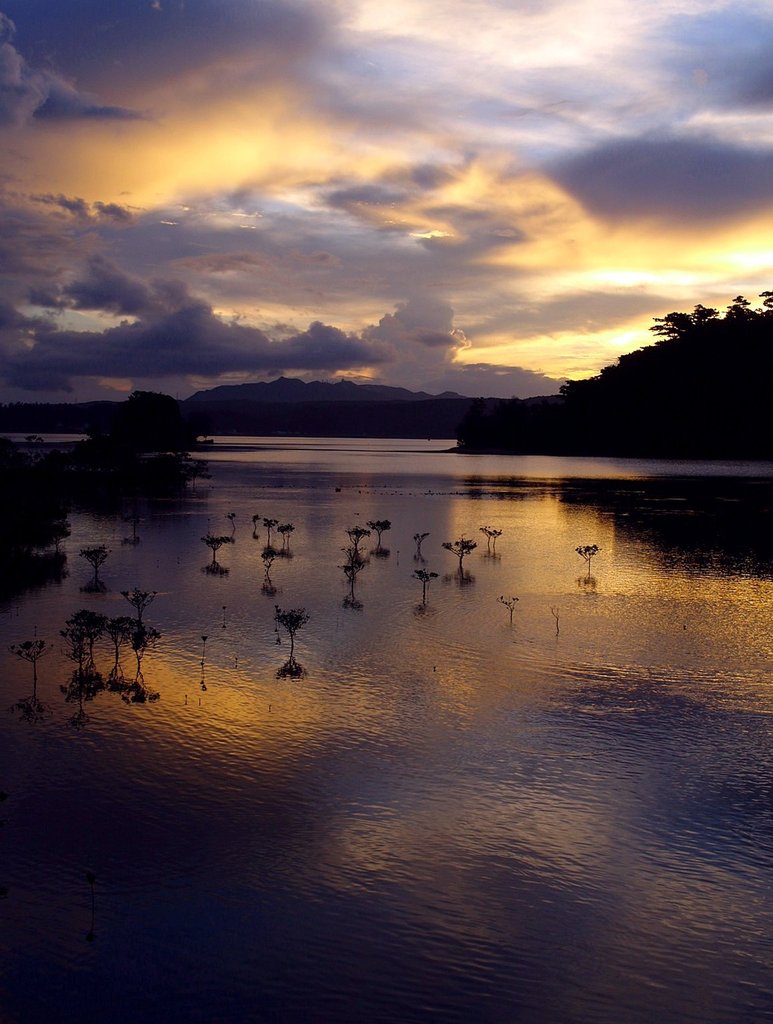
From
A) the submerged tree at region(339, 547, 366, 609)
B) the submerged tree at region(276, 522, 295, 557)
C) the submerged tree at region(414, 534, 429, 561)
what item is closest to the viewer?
the submerged tree at region(339, 547, 366, 609)

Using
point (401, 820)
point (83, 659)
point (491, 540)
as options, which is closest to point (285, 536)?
point (491, 540)

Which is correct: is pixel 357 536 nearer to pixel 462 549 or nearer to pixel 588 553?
pixel 462 549

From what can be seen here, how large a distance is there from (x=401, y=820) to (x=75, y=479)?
7914 centimetres

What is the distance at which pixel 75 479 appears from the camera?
8675 centimetres

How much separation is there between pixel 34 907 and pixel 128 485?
275 ft

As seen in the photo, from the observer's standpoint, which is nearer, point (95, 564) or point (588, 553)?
point (95, 564)

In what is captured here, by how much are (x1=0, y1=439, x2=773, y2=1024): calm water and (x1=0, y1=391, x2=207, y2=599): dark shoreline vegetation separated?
1051cm

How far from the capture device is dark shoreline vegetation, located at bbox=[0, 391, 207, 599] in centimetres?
3894

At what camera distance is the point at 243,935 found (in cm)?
1094

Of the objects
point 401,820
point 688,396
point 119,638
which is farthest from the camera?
point 688,396

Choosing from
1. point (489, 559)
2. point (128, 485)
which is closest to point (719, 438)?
point (128, 485)

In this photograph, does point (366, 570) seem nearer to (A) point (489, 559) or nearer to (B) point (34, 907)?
(A) point (489, 559)

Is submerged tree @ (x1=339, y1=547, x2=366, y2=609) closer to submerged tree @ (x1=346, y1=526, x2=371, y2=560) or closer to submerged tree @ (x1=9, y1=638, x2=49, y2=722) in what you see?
submerged tree @ (x1=346, y1=526, x2=371, y2=560)

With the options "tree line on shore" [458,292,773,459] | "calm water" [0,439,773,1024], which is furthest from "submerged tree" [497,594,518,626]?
"tree line on shore" [458,292,773,459]
